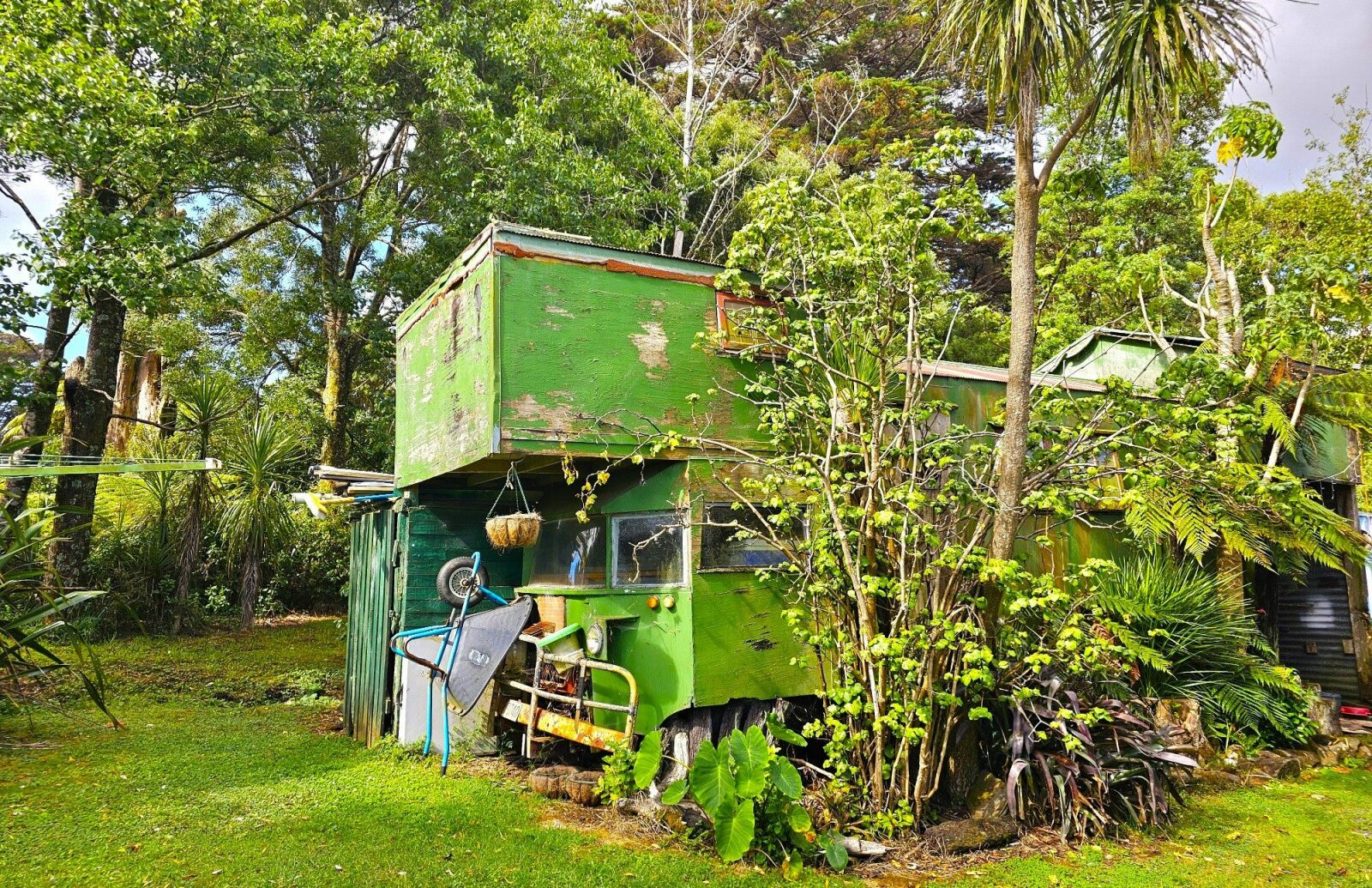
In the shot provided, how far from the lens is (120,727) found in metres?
7.93

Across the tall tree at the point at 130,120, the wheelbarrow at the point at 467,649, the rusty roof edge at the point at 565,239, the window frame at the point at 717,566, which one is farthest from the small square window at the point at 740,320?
the tall tree at the point at 130,120

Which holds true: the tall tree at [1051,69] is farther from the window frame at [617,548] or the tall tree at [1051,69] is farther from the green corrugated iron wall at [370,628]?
the green corrugated iron wall at [370,628]

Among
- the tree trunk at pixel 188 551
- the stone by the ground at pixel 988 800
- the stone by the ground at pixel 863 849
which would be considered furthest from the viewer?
the tree trunk at pixel 188 551

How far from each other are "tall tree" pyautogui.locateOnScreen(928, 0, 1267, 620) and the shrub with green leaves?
6.05ft

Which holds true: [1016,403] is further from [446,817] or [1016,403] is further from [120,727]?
[120,727]

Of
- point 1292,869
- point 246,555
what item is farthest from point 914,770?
point 246,555

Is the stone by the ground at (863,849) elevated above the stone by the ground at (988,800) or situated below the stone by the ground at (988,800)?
below

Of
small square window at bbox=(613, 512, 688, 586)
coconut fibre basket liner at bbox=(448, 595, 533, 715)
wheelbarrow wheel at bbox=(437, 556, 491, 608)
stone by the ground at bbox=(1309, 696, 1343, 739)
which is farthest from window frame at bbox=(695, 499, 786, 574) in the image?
stone by the ground at bbox=(1309, 696, 1343, 739)

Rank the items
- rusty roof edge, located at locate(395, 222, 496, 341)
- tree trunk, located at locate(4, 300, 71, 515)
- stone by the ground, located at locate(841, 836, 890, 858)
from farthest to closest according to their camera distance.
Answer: tree trunk, located at locate(4, 300, 71, 515) → rusty roof edge, located at locate(395, 222, 496, 341) → stone by the ground, located at locate(841, 836, 890, 858)

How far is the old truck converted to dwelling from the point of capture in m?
5.99

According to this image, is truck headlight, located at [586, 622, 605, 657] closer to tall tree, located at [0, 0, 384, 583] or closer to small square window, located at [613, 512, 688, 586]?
small square window, located at [613, 512, 688, 586]

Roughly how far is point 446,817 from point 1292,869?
5219 mm

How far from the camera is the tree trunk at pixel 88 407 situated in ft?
42.2

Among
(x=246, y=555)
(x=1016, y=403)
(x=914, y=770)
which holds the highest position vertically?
(x=1016, y=403)
